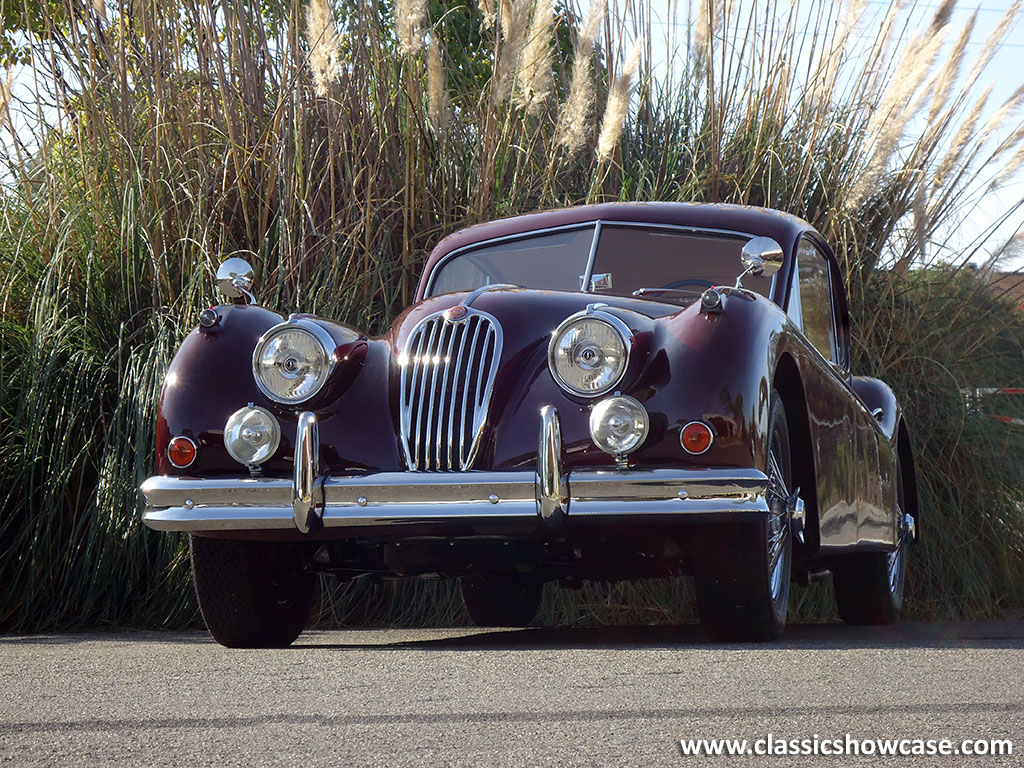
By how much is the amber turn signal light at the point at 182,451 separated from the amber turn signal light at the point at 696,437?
139cm

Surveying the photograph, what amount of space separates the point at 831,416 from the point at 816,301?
36.9 inches

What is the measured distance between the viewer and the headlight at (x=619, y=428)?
3834 millimetres

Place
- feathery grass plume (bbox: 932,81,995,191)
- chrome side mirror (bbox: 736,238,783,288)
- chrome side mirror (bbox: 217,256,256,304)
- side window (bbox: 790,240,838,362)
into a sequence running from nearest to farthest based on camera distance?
chrome side mirror (bbox: 736,238,783,288), chrome side mirror (bbox: 217,256,256,304), side window (bbox: 790,240,838,362), feathery grass plume (bbox: 932,81,995,191)

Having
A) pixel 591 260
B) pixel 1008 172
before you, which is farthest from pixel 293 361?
pixel 1008 172

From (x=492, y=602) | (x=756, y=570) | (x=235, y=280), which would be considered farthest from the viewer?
(x=492, y=602)

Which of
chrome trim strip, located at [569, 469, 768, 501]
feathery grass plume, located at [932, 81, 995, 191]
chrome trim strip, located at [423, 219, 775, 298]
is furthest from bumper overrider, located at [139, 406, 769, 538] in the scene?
feathery grass plume, located at [932, 81, 995, 191]

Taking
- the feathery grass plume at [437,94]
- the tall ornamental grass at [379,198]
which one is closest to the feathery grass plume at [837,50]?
the tall ornamental grass at [379,198]

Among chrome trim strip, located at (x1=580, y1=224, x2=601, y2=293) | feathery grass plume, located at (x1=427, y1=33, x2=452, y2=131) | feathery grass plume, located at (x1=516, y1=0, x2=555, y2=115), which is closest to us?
chrome trim strip, located at (x1=580, y1=224, x2=601, y2=293)

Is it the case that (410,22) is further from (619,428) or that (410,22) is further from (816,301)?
(619,428)

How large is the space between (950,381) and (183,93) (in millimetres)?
3753

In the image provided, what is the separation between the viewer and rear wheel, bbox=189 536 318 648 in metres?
4.31

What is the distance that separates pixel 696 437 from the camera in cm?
384

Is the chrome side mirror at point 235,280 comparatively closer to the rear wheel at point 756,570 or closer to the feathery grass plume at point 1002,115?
the rear wheel at point 756,570

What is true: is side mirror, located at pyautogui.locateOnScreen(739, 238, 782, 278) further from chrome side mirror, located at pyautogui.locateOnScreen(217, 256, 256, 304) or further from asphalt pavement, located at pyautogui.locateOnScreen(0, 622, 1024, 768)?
chrome side mirror, located at pyautogui.locateOnScreen(217, 256, 256, 304)
